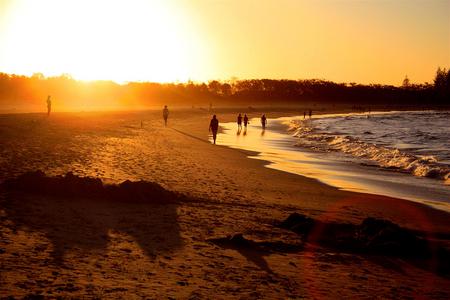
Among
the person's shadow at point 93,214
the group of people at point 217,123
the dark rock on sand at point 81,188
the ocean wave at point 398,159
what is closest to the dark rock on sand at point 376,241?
the person's shadow at point 93,214

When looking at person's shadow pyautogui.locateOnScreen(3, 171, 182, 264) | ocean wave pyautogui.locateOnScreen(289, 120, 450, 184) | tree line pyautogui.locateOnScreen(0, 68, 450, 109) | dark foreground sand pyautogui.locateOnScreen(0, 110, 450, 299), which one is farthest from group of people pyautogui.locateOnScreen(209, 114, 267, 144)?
tree line pyautogui.locateOnScreen(0, 68, 450, 109)

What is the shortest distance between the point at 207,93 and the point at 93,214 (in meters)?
140

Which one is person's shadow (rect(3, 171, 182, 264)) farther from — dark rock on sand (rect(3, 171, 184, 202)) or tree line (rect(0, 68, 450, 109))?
tree line (rect(0, 68, 450, 109))

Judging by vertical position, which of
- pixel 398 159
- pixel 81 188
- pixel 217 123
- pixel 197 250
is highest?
pixel 217 123

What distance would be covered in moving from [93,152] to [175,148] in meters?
5.10

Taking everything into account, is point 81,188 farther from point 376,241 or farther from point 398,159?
point 398,159

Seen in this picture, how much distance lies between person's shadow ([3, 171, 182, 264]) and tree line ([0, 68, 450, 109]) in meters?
75.3

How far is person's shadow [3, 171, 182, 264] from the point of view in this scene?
21.2ft

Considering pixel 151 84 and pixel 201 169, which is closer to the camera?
pixel 201 169

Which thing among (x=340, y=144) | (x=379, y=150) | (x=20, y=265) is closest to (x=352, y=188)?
(x=20, y=265)

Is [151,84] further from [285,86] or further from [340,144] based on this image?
[340,144]

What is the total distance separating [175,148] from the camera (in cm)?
2173

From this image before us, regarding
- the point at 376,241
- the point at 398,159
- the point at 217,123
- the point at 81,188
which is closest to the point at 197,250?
the point at 376,241

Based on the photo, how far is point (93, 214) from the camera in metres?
7.95
